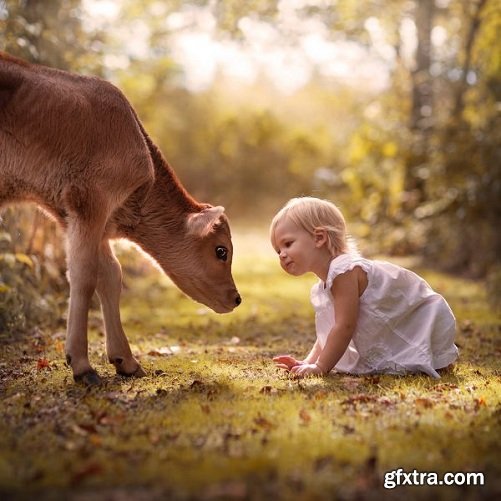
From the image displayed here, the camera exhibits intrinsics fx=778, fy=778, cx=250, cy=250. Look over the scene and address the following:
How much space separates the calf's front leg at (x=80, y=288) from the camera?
4871 mm

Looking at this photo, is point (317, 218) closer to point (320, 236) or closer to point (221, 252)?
point (320, 236)

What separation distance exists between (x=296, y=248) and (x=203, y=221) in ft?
2.41

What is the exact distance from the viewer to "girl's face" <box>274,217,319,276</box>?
17.4 feet

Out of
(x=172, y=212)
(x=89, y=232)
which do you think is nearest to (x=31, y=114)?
(x=89, y=232)

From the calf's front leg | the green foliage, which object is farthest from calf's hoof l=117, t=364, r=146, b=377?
the green foliage

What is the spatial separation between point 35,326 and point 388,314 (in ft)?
11.7

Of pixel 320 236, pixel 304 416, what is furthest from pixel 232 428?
pixel 320 236

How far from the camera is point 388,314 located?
17.5ft

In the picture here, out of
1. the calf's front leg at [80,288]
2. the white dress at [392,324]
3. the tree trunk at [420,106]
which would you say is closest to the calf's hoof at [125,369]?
the calf's front leg at [80,288]

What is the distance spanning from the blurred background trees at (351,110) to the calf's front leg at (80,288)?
2.60 meters

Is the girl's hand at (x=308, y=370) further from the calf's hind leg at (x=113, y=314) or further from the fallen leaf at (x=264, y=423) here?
the fallen leaf at (x=264, y=423)

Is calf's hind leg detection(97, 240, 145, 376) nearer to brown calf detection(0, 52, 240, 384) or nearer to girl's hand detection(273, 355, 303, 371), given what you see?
brown calf detection(0, 52, 240, 384)

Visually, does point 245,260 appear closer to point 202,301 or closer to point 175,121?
point 202,301

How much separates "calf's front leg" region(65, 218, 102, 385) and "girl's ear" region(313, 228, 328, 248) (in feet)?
4.74
